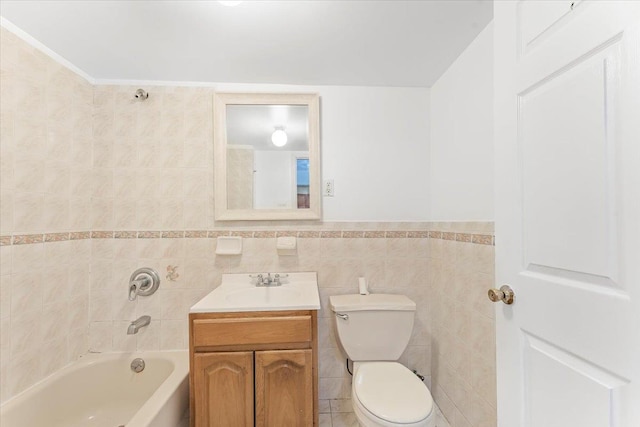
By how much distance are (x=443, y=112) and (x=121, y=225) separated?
218 centimetres

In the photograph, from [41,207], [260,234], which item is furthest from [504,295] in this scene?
[41,207]

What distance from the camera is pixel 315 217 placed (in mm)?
1987

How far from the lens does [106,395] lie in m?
1.79

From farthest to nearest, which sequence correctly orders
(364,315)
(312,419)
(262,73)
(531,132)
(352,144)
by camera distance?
(352,144) < (262,73) < (364,315) < (312,419) < (531,132)

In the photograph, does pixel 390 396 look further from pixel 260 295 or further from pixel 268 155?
pixel 268 155

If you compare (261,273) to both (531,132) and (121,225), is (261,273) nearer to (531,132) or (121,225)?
(121,225)

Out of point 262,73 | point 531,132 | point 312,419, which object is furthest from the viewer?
point 262,73

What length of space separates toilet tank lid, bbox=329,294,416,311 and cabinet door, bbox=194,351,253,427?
59 centimetres

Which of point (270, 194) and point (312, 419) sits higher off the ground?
point (270, 194)

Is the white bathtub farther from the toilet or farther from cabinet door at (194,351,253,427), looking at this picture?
the toilet

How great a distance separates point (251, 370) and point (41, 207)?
138 cm

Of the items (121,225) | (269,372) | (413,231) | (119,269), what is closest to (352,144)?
(413,231)

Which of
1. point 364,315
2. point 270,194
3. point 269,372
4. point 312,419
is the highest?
point 270,194

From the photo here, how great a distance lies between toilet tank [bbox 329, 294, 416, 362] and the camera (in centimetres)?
175
